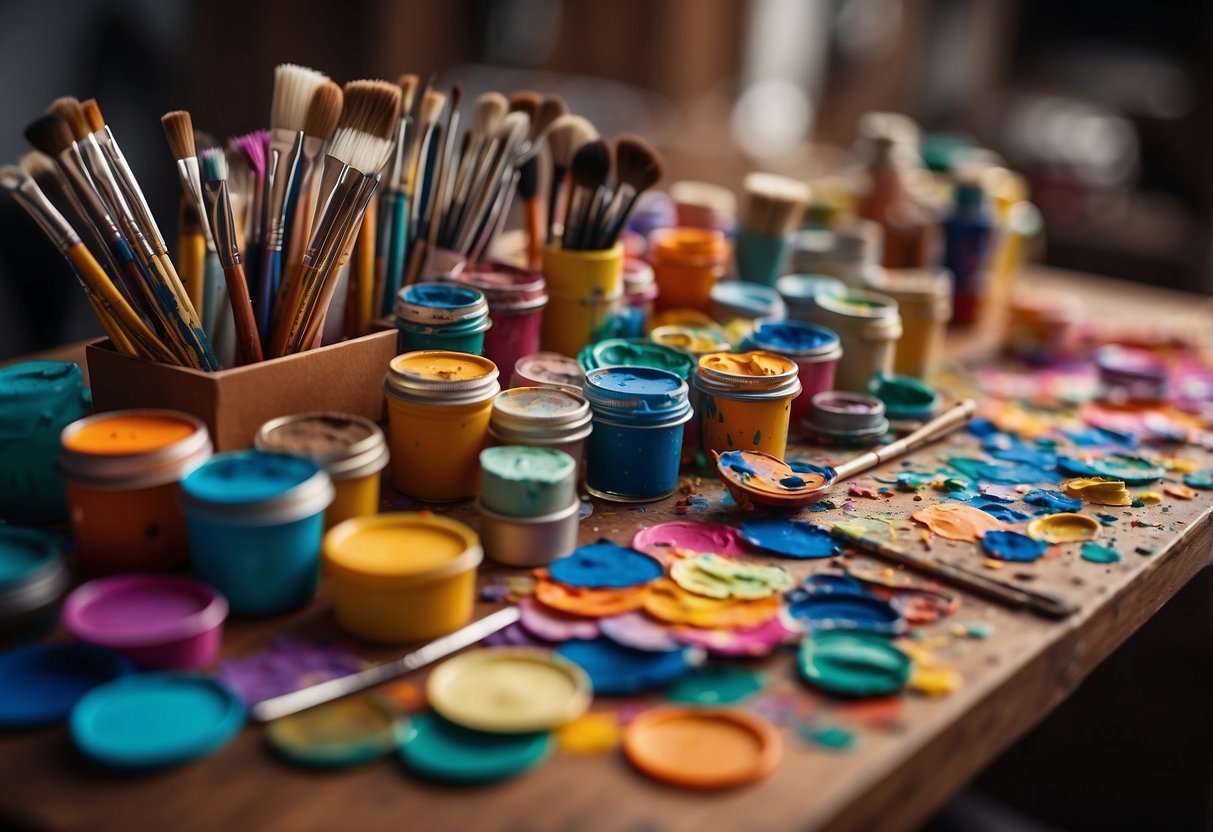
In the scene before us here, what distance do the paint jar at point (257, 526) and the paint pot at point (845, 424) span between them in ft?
1.85

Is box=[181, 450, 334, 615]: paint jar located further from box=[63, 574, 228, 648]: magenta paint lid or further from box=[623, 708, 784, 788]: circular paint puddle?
box=[623, 708, 784, 788]: circular paint puddle

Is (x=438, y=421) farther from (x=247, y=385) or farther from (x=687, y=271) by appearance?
(x=687, y=271)

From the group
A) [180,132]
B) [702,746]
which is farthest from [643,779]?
[180,132]

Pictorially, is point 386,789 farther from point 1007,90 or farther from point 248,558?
point 1007,90

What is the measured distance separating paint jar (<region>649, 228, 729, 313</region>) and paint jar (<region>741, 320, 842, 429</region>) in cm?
15

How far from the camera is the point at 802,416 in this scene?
1247mm

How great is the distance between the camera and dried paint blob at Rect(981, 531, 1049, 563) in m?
0.98

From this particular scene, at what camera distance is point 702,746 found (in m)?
0.71

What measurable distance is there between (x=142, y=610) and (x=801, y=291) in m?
0.89

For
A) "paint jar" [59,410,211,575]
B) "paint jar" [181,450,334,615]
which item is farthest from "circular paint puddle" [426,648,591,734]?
"paint jar" [59,410,211,575]

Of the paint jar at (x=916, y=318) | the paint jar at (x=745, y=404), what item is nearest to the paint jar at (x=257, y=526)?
the paint jar at (x=745, y=404)

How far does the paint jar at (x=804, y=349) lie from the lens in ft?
3.96

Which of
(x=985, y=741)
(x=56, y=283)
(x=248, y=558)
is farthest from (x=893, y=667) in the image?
(x=56, y=283)

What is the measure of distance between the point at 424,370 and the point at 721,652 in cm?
37
